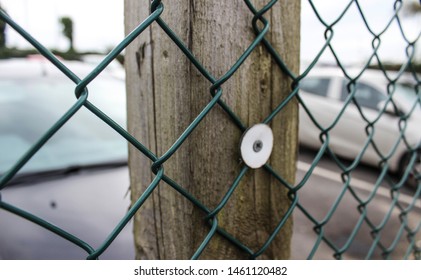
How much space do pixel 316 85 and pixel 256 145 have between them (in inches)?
225

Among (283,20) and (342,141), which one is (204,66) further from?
(342,141)

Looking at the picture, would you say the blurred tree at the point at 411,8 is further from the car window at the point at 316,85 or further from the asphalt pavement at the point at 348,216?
the asphalt pavement at the point at 348,216

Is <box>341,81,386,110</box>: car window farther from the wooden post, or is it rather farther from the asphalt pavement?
the wooden post

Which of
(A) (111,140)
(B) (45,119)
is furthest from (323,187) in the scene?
→ (B) (45,119)

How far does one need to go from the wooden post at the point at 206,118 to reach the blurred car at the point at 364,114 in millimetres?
4034

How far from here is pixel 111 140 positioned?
2.52m

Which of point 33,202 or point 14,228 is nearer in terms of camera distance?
point 14,228

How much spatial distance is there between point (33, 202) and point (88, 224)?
39 centimetres

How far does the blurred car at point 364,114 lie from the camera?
4.99 meters

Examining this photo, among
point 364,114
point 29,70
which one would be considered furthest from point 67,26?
point 29,70

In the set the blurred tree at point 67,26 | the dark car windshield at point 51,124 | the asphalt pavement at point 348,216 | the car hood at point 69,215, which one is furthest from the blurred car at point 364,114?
the blurred tree at point 67,26

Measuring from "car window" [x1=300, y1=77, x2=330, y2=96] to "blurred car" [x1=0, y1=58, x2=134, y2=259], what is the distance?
155 inches

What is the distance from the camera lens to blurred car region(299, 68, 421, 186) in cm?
499

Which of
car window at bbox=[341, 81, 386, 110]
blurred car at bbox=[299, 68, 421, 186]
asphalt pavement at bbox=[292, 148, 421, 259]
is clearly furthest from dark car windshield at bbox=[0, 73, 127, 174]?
car window at bbox=[341, 81, 386, 110]
